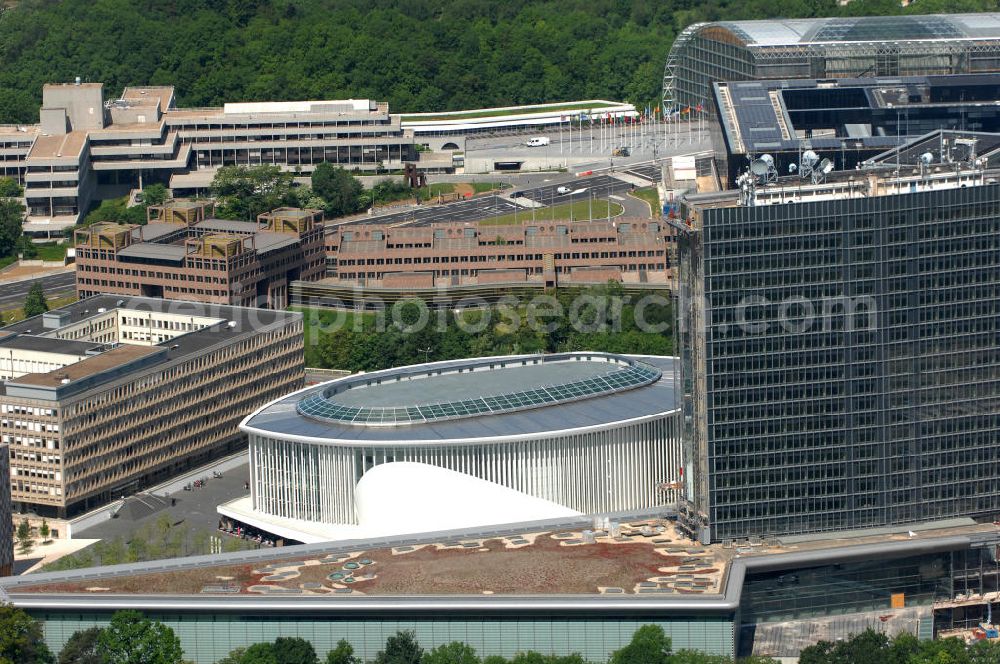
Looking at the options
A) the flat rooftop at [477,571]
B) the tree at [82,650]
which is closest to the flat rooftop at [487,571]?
the flat rooftop at [477,571]

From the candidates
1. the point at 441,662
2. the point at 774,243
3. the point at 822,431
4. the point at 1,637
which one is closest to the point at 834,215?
the point at 774,243

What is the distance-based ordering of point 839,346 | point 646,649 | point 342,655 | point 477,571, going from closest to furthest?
point 646,649 < point 342,655 < point 477,571 < point 839,346

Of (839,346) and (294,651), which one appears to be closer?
(294,651)

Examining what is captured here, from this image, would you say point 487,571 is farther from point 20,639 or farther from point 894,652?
point 20,639

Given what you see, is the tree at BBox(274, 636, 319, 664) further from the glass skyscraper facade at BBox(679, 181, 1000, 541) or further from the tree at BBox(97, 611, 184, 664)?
the glass skyscraper facade at BBox(679, 181, 1000, 541)

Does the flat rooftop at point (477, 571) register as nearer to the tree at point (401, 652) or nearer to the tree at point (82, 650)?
the tree at point (401, 652)

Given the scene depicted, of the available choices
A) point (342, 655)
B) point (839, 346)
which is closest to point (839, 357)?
point (839, 346)

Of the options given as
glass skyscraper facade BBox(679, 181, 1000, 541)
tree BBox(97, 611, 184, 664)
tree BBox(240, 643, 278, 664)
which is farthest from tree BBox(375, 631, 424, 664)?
glass skyscraper facade BBox(679, 181, 1000, 541)
